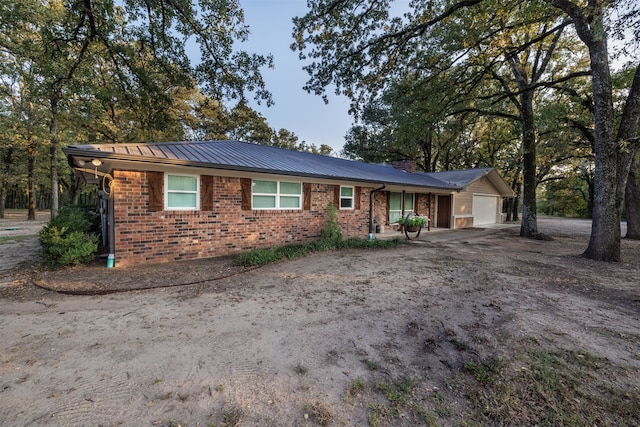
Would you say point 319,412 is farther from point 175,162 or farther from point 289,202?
point 289,202

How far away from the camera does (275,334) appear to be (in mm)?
3234

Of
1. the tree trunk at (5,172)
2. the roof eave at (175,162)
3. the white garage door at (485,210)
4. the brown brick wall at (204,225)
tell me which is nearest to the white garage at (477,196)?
the white garage door at (485,210)

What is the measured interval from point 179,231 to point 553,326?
25.3 feet

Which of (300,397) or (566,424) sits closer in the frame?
(566,424)

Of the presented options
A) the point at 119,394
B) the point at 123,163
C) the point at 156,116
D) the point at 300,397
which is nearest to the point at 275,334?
the point at 300,397

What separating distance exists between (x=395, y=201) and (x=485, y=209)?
1046cm

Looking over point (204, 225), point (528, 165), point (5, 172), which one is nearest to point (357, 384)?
point (204, 225)

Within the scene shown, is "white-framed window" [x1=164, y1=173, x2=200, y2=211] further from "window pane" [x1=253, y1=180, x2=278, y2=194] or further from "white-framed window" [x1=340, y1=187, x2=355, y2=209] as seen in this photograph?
"white-framed window" [x1=340, y1=187, x2=355, y2=209]

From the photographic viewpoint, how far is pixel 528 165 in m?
13.1

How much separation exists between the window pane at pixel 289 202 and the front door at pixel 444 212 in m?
11.3

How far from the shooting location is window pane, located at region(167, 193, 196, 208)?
6.87 m

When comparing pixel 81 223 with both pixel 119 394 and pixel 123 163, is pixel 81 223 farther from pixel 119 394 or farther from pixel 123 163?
pixel 119 394

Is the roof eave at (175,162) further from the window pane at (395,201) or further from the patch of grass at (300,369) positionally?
the patch of grass at (300,369)

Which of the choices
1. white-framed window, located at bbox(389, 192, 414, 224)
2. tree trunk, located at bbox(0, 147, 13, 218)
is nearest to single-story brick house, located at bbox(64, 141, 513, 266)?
white-framed window, located at bbox(389, 192, 414, 224)
